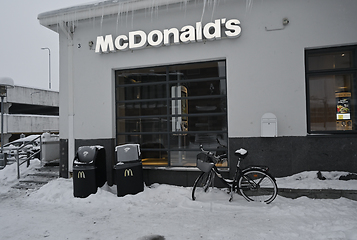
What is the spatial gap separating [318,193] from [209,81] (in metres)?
3.49

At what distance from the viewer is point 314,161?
556 centimetres

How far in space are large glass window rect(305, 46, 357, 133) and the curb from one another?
1.37 m

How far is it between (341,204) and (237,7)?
15.6 ft

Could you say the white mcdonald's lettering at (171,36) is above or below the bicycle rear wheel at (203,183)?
above

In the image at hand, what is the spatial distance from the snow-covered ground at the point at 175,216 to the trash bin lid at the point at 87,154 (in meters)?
0.81

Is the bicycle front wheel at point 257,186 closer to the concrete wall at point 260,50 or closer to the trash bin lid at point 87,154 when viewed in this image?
the concrete wall at point 260,50

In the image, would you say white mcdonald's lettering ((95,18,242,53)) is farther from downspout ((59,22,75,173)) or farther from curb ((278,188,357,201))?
curb ((278,188,357,201))

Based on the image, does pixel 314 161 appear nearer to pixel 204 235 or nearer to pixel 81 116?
pixel 204 235

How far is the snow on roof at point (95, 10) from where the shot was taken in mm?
6394

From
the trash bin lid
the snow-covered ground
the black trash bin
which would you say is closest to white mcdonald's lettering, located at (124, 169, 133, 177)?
the snow-covered ground

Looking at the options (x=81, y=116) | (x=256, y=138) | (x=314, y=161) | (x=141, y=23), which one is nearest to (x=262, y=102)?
(x=256, y=138)

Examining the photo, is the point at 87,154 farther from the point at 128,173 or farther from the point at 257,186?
the point at 257,186

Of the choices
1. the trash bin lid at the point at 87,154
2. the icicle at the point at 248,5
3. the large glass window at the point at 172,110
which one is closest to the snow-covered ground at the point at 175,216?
the trash bin lid at the point at 87,154

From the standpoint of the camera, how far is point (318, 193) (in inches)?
197
